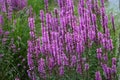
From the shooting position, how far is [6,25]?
5.69 metres

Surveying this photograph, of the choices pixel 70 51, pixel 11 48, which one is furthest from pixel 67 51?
pixel 11 48

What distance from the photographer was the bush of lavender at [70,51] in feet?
13.6

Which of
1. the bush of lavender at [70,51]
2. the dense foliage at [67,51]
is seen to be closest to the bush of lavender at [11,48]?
the dense foliage at [67,51]

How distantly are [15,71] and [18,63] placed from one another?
0.24 metres

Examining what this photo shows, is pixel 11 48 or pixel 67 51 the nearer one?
pixel 67 51

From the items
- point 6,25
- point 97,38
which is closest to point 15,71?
point 6,25

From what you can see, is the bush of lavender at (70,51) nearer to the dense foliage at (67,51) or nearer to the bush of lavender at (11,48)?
the dense foliage at (67,51)

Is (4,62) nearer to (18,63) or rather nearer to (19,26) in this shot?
(18,63)

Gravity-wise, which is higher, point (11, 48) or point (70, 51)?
point (70, 51)

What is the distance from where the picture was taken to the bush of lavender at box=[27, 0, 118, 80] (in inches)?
164

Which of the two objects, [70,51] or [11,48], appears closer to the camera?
[70,51]

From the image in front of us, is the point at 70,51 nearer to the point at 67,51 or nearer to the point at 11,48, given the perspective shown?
the point at 67,51

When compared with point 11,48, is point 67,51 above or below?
above

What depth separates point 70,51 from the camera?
4.25m
